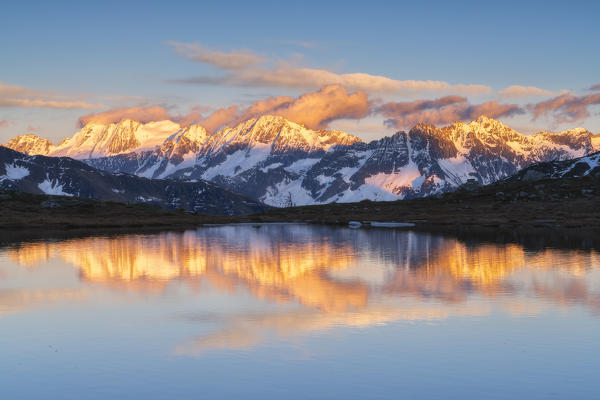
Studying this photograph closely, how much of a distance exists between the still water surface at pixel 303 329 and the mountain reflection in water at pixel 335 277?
0.18 meters

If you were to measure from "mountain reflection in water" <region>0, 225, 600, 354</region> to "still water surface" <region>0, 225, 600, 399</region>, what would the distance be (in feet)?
0.61

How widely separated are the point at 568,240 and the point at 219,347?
65977 millimetres

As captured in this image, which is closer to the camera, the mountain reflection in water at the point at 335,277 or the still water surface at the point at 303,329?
the still water surface at the point at 303,329

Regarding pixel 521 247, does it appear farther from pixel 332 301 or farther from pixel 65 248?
pixel 65 248

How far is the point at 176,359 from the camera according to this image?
26000 millimetres

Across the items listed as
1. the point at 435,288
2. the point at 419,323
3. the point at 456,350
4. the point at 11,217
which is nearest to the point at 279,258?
the point at 435,288

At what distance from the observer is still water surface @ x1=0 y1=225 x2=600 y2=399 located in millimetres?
22656

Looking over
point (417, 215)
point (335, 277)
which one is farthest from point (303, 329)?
point (417, 215)

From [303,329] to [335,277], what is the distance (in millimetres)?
18751

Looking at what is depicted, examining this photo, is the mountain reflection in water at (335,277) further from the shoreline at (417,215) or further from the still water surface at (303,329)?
the shoreline at (417,215)

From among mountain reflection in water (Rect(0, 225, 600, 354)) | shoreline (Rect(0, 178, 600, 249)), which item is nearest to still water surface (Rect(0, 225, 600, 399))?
mountain reflection in water (Rect(0, 225, 600, 354))

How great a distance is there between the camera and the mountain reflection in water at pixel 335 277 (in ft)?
112

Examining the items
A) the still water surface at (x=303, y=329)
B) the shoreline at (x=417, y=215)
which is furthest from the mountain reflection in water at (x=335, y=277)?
the shoreline at (x=417, y=215)

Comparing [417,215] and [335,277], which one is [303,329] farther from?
[417,215]
